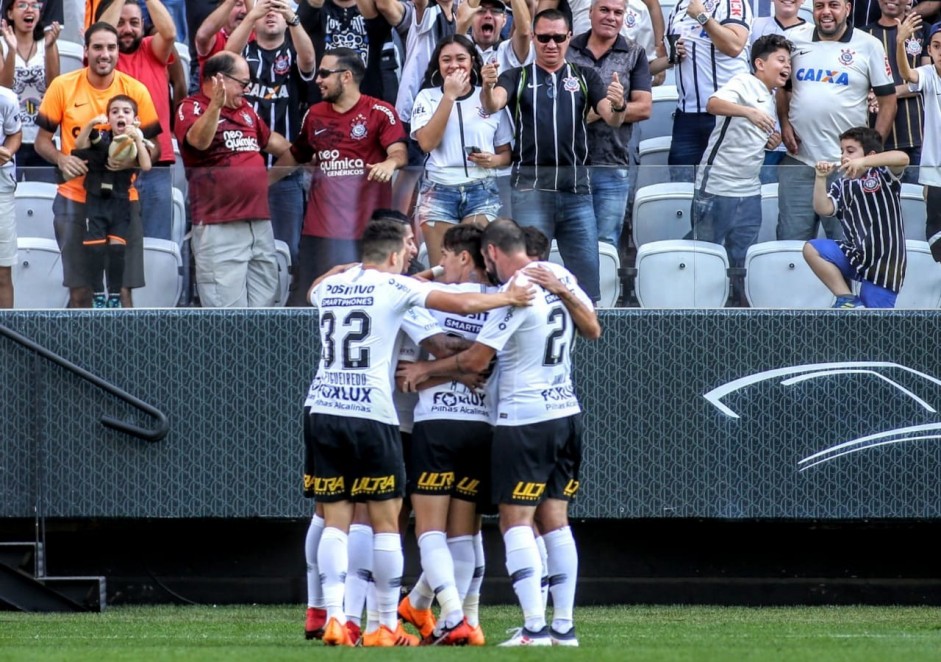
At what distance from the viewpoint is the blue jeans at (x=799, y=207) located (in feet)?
29.7

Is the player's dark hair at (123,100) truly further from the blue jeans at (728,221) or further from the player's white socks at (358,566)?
the player's white socks at (358,566)

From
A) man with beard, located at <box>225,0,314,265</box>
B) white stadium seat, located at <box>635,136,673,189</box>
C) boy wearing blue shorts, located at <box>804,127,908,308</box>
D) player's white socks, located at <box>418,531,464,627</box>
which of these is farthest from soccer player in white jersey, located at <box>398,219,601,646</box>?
man with beard, located at <box>225,0,314,265</box>

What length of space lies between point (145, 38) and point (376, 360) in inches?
211

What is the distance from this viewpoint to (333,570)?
22.7 ft

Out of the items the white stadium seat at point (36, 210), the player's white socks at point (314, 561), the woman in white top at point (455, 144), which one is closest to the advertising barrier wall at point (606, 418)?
the white stadium seat at point (36, 210)

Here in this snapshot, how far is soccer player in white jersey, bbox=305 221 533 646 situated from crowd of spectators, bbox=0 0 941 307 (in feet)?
6.83

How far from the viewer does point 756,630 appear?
8.40 metres

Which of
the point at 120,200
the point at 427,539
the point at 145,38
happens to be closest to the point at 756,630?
→ the point at 427,539

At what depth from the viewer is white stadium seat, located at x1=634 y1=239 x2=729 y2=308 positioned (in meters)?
9.09

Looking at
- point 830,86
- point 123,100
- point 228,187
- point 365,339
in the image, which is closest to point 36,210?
point 123,100

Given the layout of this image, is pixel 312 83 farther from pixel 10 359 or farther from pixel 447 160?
pixel 10 359

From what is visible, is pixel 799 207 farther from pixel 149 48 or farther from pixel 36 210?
pixel 149 48

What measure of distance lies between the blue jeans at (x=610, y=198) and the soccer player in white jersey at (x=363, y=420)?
2.41 metres

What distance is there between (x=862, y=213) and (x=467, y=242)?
3049 mm
